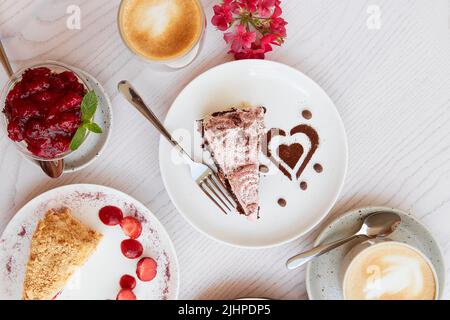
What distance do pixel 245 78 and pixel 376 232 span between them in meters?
0.54

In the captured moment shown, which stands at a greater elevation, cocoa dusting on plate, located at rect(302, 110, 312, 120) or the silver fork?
cocoa dusting on plate, located at rect(302, 110, 312, 120)

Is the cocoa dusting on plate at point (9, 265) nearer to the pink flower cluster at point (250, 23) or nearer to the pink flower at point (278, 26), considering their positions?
the pink flower cluster at point (250, 23)

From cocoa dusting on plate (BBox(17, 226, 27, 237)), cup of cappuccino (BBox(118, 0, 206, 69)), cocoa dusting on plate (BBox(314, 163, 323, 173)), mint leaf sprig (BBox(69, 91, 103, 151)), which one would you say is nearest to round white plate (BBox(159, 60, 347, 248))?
cocoa dusting on plate (BBox(314, 163, 323, 173))

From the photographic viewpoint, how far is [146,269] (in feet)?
4.40

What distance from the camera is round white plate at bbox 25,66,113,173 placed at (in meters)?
1.31

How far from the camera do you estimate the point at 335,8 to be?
4.48 feet

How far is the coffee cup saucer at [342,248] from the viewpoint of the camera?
1318 mm

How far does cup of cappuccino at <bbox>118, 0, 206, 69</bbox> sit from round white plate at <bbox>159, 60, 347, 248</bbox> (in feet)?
Result: 0.36

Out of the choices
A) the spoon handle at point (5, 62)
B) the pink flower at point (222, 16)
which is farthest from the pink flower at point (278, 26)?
the spoon handle at point (5, 62)

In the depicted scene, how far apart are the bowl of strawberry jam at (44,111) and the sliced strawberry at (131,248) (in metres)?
0.30

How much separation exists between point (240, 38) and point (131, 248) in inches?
25.0

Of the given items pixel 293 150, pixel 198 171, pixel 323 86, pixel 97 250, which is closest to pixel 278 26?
pixel 323 86

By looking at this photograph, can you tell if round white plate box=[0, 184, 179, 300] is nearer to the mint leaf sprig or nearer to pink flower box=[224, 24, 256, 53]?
the mint leaf sprig
